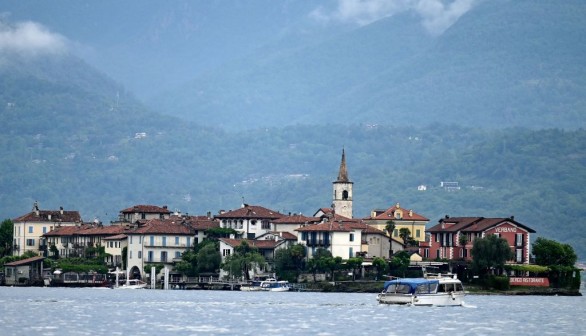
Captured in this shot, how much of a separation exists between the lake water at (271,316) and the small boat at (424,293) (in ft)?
5.08

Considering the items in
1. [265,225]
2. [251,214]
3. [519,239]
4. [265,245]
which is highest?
[251,214]

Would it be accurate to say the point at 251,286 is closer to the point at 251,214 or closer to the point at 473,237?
the point at 251,214

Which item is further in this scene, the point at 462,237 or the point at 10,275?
the point at 10,275

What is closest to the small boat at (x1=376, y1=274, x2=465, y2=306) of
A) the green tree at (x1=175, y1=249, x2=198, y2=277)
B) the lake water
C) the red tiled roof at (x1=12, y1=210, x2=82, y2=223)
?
the lake water

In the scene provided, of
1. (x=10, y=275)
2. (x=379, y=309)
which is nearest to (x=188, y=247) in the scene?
(x=10, y=275)

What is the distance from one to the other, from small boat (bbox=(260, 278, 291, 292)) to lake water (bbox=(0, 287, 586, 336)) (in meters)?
16.3

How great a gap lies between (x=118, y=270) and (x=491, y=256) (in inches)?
1525

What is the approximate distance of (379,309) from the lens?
348ft

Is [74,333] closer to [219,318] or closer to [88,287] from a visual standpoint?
[219,318]

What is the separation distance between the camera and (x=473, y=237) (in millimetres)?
152125

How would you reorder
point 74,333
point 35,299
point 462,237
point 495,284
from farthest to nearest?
1. point 462,237
2. point 495,284
3. point 35,299
4. point 74,333

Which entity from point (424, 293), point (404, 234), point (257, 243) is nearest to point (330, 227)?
point (257, 243)

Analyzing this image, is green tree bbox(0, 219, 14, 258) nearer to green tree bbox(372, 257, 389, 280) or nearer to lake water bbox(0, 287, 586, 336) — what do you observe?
green tree bbox(372, 257, 389, 280)

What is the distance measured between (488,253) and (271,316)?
49.9 meters
